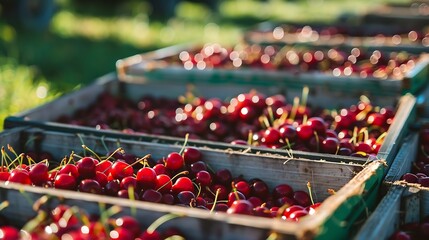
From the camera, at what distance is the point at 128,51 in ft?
23.5

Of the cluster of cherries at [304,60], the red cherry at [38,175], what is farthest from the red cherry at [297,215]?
the cluster of cherries at [304,60]

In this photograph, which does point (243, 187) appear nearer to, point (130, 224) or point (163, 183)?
point (163, 183)

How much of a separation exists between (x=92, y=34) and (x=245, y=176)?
5.95m

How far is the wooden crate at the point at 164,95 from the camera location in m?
2.50

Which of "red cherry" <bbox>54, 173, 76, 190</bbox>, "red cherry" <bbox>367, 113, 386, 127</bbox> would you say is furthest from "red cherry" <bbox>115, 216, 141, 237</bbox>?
"red cherry" <bbox>367, 113, 386, 127</bbox>

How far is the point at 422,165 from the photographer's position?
2.64 meters

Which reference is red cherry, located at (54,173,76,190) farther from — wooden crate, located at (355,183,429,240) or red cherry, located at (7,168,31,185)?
wooden crate, located at (355,183,429,240)

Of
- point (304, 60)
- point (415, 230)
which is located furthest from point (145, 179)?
point (304, 60)

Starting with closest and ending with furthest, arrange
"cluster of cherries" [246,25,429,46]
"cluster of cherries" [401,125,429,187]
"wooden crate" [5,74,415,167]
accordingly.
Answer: "cluster of cherries" [401,125,429,187], "wooden crate" [5,74,415,167], "cluster of cherries" [246,25,429,46]

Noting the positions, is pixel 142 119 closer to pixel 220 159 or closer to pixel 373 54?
pixel 220 159

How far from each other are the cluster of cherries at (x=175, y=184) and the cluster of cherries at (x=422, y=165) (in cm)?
39

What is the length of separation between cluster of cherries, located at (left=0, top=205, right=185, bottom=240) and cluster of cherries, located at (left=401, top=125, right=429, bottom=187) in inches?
39.7

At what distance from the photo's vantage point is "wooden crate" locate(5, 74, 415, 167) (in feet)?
8.20

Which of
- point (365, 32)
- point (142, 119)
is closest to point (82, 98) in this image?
point (142, 119)
